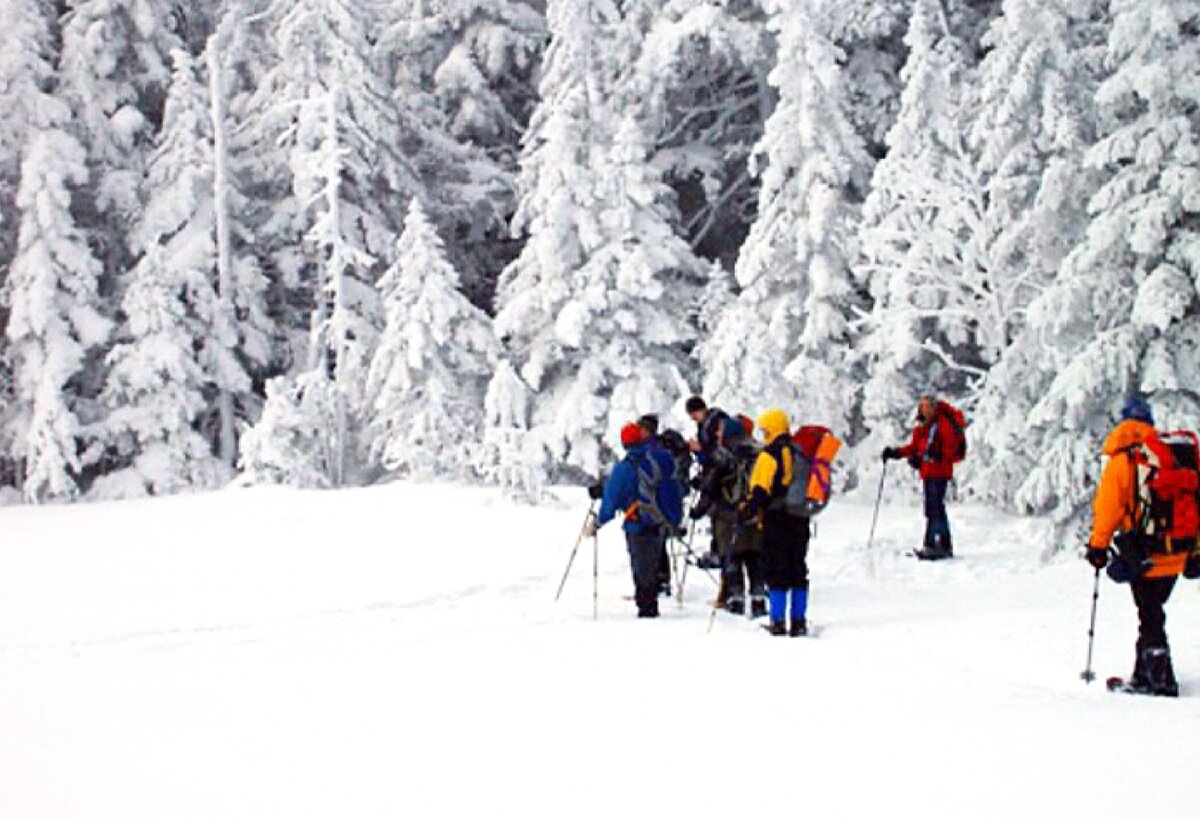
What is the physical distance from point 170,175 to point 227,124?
187 cm

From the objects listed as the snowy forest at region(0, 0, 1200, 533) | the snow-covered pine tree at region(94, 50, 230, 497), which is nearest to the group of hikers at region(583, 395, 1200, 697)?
the snowy forest at region(0, 0, 1200, 533)

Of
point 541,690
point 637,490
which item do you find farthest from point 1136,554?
point 637,490

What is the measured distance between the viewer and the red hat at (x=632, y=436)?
38.0 ft

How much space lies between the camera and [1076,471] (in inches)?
542

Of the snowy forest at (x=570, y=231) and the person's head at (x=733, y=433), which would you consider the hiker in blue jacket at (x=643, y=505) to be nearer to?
the person's head at (x=733, y=433)

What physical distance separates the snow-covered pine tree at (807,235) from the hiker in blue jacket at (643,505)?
8976 millimetres

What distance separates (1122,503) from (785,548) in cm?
297

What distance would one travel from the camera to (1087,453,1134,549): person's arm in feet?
26.4

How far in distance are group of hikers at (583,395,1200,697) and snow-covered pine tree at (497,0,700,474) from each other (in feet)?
29.9

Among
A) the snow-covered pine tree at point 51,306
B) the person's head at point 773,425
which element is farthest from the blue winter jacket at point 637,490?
the snow-covered pine tree at point 51,306

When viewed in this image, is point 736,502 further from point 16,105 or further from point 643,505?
point 16,105

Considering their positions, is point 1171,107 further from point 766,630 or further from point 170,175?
point 170,175

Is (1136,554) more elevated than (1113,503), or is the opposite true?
(1113,503)

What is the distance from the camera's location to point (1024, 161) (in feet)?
58.0
